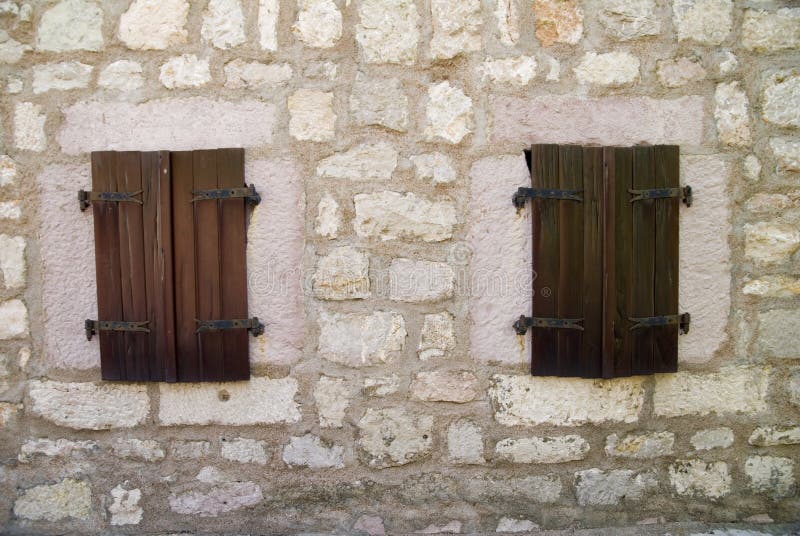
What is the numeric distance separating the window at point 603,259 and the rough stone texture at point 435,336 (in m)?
0.30

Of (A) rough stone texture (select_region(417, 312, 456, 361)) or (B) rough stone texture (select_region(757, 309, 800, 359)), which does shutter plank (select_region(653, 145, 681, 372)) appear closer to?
(B) rough stone texture (select_region(757, 309, 800, 359))

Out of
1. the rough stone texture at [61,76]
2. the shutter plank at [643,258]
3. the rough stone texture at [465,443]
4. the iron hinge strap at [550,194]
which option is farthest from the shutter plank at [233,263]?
the shutter plank at [643,258]

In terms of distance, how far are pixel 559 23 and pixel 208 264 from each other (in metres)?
1.83

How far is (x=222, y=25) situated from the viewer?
6.91ft

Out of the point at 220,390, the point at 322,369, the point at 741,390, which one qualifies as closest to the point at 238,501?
the point at 220,390

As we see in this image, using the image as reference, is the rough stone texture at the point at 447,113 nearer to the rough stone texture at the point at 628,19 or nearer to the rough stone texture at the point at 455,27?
the rough stone texture at the point at 455,27

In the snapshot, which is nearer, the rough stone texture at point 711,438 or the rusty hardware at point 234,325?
the rusty hardware at point 234,325

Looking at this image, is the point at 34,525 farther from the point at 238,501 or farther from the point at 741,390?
the point at 741,390

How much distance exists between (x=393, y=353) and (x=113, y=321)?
3.99ft

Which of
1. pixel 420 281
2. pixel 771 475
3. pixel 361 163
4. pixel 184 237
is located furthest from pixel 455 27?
pixel 771 475

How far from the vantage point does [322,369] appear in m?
2.19

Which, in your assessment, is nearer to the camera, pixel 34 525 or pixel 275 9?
pixel 275 9

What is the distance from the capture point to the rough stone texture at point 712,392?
88.2 inches

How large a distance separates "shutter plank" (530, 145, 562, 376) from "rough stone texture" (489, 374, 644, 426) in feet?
0.32
